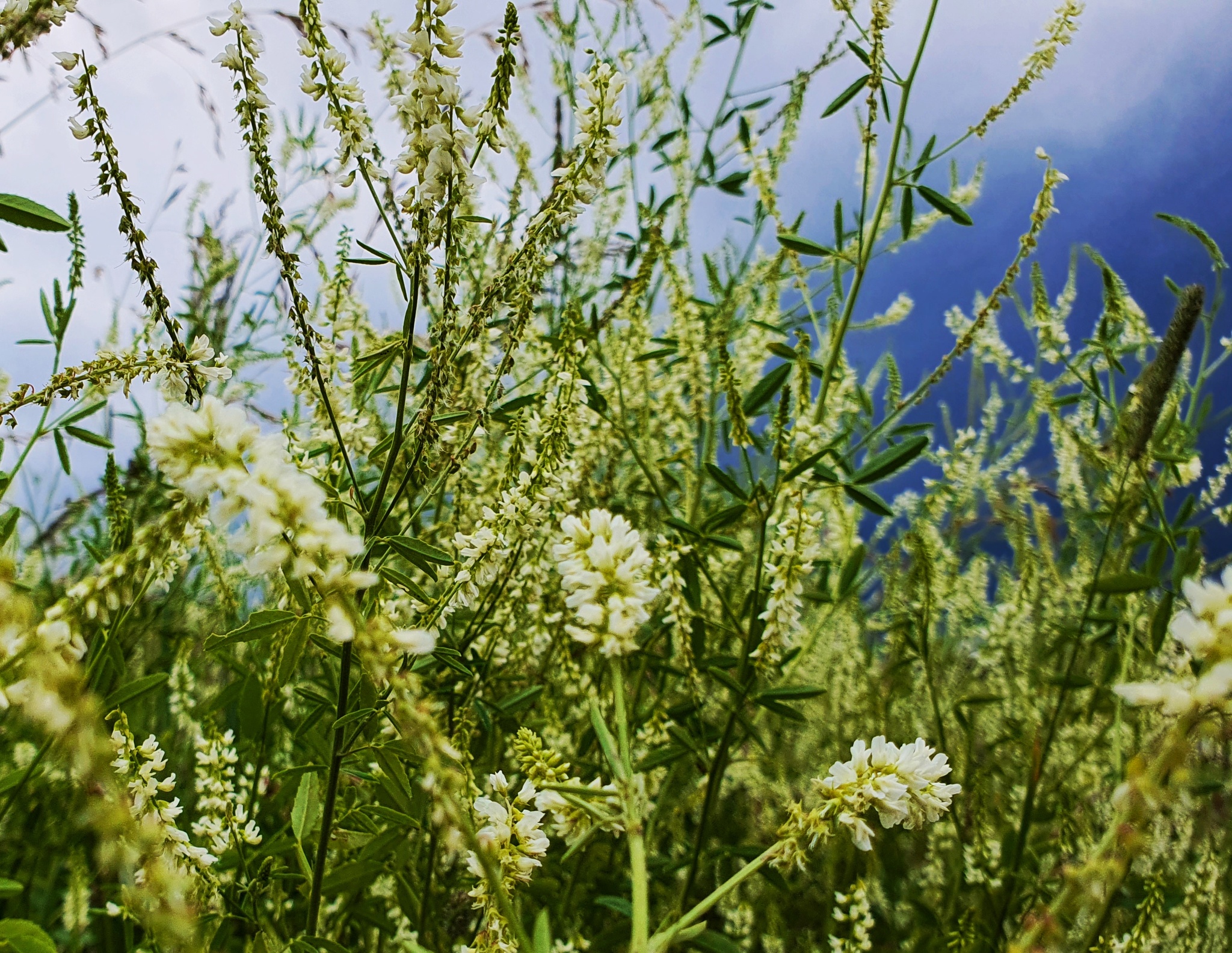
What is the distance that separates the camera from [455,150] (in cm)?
83

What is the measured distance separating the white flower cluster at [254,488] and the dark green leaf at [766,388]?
1032 millimetres

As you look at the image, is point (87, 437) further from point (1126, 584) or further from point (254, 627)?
point (1126, 584)

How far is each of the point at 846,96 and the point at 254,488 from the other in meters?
1.31

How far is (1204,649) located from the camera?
0.42 m

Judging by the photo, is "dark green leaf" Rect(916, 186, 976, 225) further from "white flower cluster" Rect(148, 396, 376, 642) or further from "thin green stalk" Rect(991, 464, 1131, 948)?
"white flower cluster" Rect(148, 396, 376, 642)

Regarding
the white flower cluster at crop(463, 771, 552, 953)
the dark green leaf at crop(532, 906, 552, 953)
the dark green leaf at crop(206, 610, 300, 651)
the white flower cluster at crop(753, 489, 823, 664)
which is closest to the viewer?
the dark green leaf at crop(532, 906, 552, 953)

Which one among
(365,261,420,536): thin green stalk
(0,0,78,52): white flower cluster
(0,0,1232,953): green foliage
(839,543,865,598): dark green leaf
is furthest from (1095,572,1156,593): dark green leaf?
(0,0,78,52): white flower cluster

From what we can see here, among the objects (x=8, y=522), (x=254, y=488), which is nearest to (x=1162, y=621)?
(x=254, y=488)

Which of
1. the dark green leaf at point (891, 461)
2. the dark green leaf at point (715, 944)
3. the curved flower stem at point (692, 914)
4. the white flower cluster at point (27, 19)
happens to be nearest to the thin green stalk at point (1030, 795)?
the dark green leaf at point (891, 461)

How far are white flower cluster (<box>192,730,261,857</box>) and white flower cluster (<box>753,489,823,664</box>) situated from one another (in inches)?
28.2

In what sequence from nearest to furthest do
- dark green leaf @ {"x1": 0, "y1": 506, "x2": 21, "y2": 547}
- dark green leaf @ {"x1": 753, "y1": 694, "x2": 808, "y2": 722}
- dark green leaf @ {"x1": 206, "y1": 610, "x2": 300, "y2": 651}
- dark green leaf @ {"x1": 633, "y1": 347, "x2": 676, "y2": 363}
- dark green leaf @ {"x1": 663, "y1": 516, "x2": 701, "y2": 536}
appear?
1. dark green leaf @ {"x1": 206, "y1": 610, "x2": 300, "y2": 651}
2. dark green leaf @ {"x1": 0, "y1": 506, "x2": 21, "y2": 547}
3. dark green leaf @ {"x1": 753, "y1": 694, "x2": 808, "y2": 722}
4. dark green leaf @ {"x1": 663, "y1": 516, "x2": 701, "y2": 536}
5. dark green leaf @ {"x1": 633, "y1": 347, "x2": 676, "y2": 363}

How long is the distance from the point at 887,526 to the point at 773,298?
1565 mm

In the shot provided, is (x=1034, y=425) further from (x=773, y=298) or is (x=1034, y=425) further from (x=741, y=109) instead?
(x=741, y=109)

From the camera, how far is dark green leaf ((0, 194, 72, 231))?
0.81 meters
